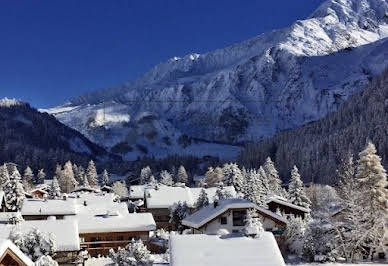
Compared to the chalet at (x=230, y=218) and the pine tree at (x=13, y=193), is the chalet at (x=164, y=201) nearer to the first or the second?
the pine tree at (x=13, y=193)

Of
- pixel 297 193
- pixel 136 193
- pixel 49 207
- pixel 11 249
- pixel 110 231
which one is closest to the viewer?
pixel 11 249

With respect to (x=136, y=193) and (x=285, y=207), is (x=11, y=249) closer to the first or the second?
(x=285, y=207)

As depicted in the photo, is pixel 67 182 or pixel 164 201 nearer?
pixel 164 201

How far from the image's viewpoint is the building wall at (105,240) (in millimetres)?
63156

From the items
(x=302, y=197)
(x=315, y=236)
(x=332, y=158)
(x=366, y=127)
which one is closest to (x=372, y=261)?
(x=315, y=236)

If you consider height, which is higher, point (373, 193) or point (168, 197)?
point (373, 193)

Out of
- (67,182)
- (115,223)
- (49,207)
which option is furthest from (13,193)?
(67,182)

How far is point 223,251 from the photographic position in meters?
37.8

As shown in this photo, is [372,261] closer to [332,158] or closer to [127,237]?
[127,237]

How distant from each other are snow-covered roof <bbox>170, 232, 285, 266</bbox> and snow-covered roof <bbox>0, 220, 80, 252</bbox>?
13895 mm

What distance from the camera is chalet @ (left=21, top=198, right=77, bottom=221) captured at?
7331 centimetres

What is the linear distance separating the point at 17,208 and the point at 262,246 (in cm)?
5614

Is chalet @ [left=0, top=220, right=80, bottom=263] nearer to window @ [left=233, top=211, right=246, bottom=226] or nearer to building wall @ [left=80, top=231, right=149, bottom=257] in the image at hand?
building wall @ [left=80, top=231, right=149, bottom=257]

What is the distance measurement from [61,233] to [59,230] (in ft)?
1.53
